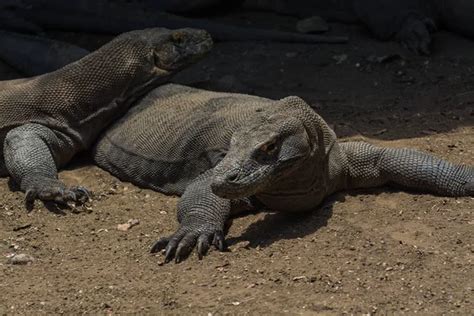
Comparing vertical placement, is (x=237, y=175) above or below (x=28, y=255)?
above

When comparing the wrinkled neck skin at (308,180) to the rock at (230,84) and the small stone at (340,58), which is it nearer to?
the rock at (230,84)

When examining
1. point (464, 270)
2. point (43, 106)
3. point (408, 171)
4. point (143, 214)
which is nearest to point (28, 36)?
point (43, 106)

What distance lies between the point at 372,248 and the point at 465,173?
3.07ft

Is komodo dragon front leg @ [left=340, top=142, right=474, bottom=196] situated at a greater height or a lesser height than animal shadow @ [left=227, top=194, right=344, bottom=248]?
greater

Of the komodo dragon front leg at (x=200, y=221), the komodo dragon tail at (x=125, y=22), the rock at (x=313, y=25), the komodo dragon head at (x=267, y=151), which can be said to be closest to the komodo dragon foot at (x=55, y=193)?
the komodo dragon front leg at (x=200, y=221)

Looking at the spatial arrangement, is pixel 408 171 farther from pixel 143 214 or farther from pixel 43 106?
pixel 43 106

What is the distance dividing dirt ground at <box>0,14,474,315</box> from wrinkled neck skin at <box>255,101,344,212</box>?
4.2 inches

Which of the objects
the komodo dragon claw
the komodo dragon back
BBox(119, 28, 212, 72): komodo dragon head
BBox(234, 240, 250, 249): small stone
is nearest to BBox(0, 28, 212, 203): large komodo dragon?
BBox(119, 28, 212, 72): komodo dragon head

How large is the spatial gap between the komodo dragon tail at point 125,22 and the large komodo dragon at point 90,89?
1996 millimetres

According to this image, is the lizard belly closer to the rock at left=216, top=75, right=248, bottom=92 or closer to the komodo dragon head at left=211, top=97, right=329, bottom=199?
the komodo dragon head at left=211, top=97, right=329, bottom=199

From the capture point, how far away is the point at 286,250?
5.18 m

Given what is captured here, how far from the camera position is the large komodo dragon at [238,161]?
512 cm

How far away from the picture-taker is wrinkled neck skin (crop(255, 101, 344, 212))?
5395 mm

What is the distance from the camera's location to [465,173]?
5.68 m
